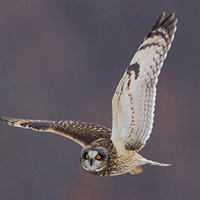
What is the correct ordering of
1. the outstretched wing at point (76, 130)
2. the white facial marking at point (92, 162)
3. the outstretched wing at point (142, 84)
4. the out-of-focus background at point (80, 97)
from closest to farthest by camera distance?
the outstretched wing at point (142, 84) < the white facial marking at point (92, 162) < the outstretched wing at point (76, 130) < the out-of-focus background at point (80, 97)

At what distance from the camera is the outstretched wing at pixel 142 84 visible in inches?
267

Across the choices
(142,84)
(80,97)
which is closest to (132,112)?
(142,84)

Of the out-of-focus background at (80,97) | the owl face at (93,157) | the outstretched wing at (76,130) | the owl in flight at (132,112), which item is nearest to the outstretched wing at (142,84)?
the owl in flight at (132,112)

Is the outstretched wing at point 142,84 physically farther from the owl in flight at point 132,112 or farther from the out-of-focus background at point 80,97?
the out-of-focus background at point 80,97

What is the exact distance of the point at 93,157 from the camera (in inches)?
279

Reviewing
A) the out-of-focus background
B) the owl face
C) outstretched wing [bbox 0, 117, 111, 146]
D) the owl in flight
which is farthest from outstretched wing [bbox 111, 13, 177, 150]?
the out-of-focus background

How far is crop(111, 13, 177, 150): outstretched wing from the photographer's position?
678 cm

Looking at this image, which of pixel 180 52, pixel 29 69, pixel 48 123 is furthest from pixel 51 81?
pixel 48 123

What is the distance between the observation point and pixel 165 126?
20312 mm

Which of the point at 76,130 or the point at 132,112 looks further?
the point at 76,130

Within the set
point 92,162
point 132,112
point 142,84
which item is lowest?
point 92,162

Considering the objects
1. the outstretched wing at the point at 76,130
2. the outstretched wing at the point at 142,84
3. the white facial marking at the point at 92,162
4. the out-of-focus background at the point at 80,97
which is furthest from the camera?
the out-of-focus background at the point at 80,97

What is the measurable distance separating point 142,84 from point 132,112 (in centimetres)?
25

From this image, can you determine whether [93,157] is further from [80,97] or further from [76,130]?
[80,97]
